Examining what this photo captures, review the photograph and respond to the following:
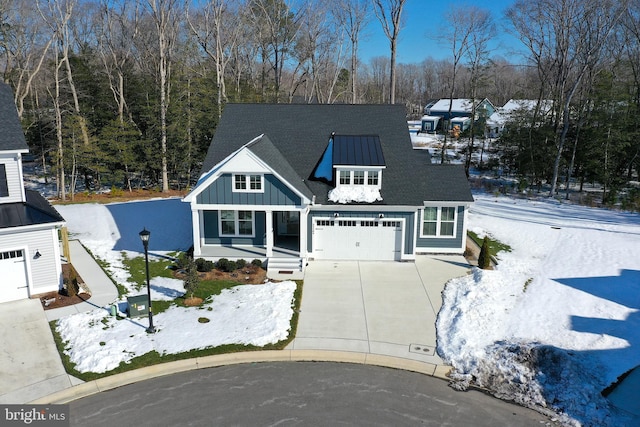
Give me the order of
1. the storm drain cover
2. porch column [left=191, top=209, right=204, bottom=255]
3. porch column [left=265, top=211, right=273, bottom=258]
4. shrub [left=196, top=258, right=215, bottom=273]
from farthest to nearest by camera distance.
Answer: porch column [left=191, top=209, right=204, bottom=255] → porch column [left=265, top=211, right=273, bottom=258] → shrub [left=196, top=258, right=215, bottom=273] → the storm drain cover

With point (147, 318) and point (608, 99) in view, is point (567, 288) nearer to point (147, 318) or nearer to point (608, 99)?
point (147, 318)

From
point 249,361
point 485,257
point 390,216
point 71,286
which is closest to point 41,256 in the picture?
point 71,286

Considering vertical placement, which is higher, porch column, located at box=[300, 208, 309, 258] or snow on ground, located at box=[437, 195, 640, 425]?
porch column, located at box=[300, 208, 309, 258]

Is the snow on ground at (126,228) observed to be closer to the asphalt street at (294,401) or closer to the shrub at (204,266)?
the shrub at (204,266)

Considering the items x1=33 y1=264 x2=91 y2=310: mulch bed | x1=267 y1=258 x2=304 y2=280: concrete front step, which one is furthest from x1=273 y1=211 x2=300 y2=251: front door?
x1=33 y1=264 x2=91 y2=310: mulch bed

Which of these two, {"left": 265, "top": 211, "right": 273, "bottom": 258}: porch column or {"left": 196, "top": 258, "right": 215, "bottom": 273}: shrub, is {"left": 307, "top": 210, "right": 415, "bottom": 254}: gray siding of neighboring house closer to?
{"left": 265, "top": 211, "right": 273, "bottom": 258}: porch column

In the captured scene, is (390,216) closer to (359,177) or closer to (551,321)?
(359,177)

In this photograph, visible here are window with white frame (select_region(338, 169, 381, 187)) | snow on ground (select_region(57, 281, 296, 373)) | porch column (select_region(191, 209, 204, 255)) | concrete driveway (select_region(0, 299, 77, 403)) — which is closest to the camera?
concrete driveway (select_region(0, 299, 77, 403))
